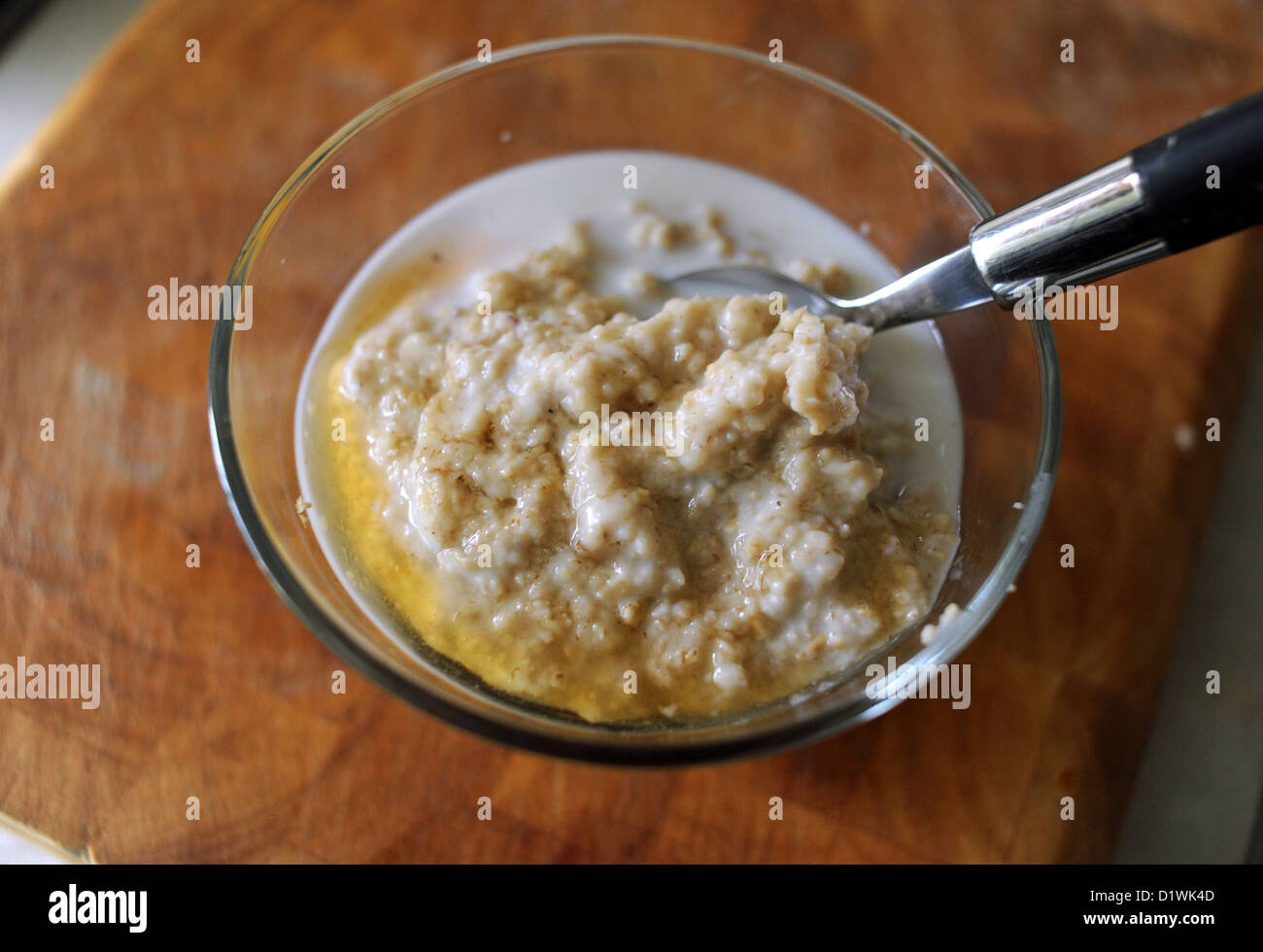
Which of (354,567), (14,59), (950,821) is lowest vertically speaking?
(950,821)

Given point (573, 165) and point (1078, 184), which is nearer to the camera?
point (1078, 184)

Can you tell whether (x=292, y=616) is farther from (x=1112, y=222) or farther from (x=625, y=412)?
(x=1112, y=222)

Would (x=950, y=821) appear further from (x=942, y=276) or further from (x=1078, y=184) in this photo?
(x=1078, y=184)

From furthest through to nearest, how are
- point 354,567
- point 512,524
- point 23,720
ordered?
point 23,720, point 354,567, point 512,524

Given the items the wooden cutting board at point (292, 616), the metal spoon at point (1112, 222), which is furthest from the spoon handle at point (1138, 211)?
the wooden cutting board at point (292, 616)

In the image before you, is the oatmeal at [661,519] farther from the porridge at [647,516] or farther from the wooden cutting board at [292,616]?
the wooden cutting board at [292,616]

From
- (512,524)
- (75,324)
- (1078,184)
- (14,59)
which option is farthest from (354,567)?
(14,59)

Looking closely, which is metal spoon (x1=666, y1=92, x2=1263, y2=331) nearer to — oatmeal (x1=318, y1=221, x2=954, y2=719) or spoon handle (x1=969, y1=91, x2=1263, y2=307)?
spoon handle (x1=969, y1=91, x2=1263, y2=307)
